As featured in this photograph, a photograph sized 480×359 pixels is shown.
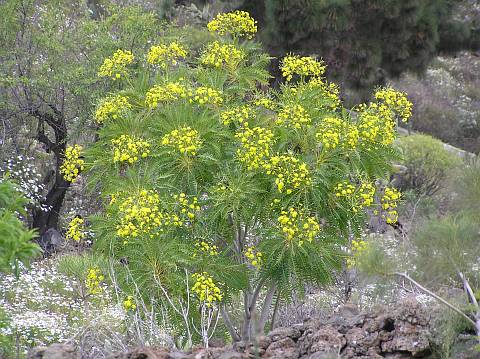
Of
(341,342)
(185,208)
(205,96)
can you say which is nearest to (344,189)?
(185,208)

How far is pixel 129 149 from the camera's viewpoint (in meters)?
6.56

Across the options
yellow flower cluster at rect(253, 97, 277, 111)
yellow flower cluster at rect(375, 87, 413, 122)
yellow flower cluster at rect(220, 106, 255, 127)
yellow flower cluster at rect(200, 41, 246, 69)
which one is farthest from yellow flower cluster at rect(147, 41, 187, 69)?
yellow flower cluster at rect(375, 87, 413, 122)

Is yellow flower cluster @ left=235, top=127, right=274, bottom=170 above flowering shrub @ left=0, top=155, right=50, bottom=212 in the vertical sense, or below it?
below

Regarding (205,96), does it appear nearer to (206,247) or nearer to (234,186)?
(234,186)

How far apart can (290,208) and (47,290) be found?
563 cm

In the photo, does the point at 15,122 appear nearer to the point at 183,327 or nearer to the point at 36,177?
the point at 36,177

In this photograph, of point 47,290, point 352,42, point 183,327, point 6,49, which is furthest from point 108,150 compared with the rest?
point 352,42

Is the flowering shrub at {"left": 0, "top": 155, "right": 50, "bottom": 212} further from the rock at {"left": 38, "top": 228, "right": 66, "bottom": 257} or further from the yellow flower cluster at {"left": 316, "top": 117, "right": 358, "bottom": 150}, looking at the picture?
the yellow flower cluster at {"left": 316, "top": 117, "right": 358, "bottom": 150}

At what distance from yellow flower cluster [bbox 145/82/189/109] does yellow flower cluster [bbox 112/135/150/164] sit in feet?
1.10

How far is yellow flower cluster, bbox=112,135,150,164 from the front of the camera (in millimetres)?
6395

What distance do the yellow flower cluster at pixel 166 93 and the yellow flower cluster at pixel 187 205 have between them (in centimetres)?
80

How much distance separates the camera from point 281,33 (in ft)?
45.1

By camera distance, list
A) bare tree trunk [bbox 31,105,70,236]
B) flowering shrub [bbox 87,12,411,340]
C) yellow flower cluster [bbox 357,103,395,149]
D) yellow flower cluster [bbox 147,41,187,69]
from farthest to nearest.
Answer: bare tree trunk [bbox 31,105,70,236]
yellow flower cluster [bbox 147,41,187,69]
yellow flower cluster [bbox 357,103,395,149]
flowering shrub [bbox 87,12,411,340]

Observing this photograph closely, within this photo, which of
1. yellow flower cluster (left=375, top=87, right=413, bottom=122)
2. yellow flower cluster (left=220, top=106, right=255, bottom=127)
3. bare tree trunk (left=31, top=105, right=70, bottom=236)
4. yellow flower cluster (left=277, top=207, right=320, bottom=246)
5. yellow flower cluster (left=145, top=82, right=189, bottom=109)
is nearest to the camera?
yellow flower cluster (left=277, top=207, right=320, bottom=246)
